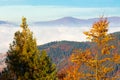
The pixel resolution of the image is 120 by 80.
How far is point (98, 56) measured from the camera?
107ft

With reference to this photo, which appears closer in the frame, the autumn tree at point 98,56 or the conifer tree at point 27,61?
the autumn tree at point 98,56

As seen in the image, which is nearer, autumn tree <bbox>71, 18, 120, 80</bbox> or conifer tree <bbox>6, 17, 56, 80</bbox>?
autumn tree <bbox>71, 18, 120, 80</bbox>

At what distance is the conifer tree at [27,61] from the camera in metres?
53.3

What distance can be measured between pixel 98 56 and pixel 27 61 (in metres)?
24.0

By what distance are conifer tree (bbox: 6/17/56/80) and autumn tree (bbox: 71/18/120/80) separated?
19.8 meters

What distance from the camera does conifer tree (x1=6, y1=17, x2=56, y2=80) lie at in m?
53.3

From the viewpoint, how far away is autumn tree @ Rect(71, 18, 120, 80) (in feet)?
107

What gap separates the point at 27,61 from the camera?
55.2 meters

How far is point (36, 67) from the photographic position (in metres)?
53.7

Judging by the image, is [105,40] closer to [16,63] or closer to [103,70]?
[103,70]

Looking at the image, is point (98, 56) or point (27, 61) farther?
point (27, 61)

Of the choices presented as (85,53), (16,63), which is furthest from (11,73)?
(85,53)

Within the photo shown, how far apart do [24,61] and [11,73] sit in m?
2.59

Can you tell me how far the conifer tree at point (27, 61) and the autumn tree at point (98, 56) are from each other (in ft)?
65.1
